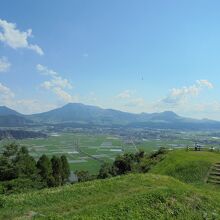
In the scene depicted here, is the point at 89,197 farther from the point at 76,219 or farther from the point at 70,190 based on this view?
the point at 76,219

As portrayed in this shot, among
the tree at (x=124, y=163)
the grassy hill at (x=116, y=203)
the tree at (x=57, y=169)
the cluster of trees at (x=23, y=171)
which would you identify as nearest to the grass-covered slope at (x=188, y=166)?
the grassy hill at (x=116, y=203)

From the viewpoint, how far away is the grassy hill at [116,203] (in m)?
15.7

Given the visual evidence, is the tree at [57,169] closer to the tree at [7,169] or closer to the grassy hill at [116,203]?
the tree at [7,169]

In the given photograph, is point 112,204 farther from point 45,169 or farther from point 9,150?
point 45,169

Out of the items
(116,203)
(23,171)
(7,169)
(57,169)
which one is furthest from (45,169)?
(116,203)

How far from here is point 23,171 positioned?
159 ft

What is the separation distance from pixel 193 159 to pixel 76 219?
21.8 metres

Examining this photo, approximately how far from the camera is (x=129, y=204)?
16.4m

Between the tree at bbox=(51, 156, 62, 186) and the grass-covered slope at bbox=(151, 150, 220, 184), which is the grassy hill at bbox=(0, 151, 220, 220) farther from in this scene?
the tree at bbox=(51, 156, 62, 186)

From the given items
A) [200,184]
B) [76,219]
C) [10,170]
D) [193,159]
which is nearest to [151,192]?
[76,219]

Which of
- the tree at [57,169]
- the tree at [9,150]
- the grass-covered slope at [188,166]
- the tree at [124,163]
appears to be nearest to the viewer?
the grass-covered slope at [188,166]

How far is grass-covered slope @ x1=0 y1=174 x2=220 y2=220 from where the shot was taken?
1570 centimetres

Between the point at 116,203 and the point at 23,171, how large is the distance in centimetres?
3450

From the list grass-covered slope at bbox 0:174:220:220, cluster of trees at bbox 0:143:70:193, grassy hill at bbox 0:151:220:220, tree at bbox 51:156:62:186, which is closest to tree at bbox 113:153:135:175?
cluster of trees at bbox 0:143:70:193
